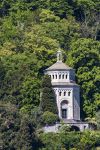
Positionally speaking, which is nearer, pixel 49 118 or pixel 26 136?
pixel 26 136

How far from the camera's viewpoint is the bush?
7008 inches

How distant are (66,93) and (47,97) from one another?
158 inches

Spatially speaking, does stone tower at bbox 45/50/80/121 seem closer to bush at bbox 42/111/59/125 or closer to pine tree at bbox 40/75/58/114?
pine tree at bbox 40/75/58/114

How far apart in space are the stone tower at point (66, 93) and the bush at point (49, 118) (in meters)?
3.38

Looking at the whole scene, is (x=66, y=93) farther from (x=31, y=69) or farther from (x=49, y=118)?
(x=49, y=118)

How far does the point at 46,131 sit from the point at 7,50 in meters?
15.7

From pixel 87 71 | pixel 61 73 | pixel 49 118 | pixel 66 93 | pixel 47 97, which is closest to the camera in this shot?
pixel 49 118

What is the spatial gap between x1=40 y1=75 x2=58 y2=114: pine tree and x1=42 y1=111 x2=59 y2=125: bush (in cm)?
111

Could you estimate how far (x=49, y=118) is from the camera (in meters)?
178

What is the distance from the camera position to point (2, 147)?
564 ft

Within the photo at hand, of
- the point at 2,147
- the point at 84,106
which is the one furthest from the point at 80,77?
the point at 2,147

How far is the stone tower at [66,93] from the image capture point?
183500 mm

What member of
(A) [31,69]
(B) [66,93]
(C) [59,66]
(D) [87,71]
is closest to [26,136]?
(B) [66,93]

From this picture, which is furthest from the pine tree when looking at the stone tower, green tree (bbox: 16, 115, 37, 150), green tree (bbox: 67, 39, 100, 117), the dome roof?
green tree (bbox: 16, 115, 37, 150)
